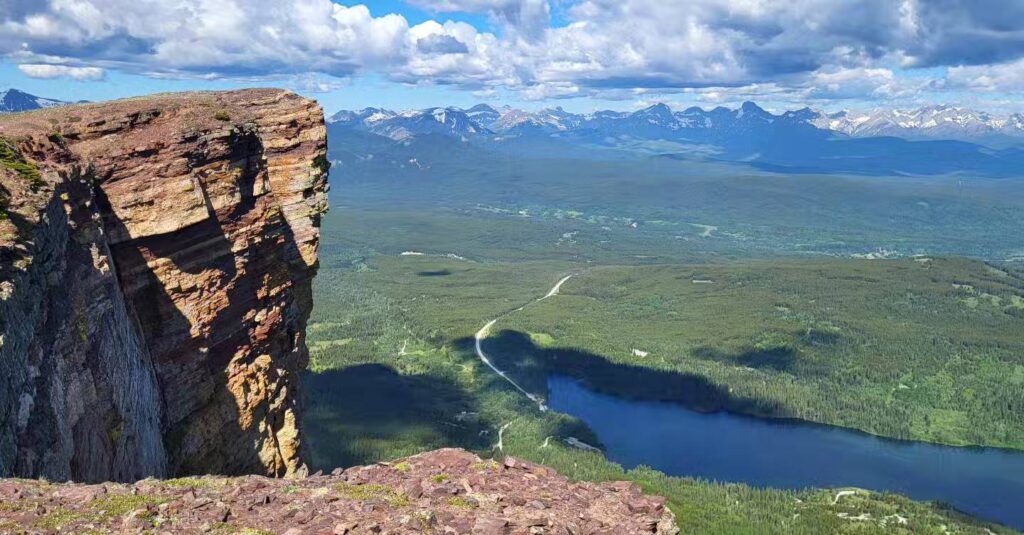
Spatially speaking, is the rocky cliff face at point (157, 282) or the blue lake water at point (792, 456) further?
the blue lake water at point (792, 456)

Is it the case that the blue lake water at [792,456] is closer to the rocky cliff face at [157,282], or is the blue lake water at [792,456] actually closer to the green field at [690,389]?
the green field at [690,389]

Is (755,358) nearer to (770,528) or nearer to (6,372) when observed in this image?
(770,528)

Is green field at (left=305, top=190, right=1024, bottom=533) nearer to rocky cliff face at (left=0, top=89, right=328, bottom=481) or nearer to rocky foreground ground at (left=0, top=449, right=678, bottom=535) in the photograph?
rocky cliff face at (left=0, top=89, right=328, bottom=481)

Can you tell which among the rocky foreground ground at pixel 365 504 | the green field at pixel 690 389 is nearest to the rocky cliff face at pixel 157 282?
the rocky foreground ground at pixel 365 504

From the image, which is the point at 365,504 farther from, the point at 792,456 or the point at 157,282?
the point at 792,456

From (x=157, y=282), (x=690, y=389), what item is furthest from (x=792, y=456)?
(x=157, y=282)
